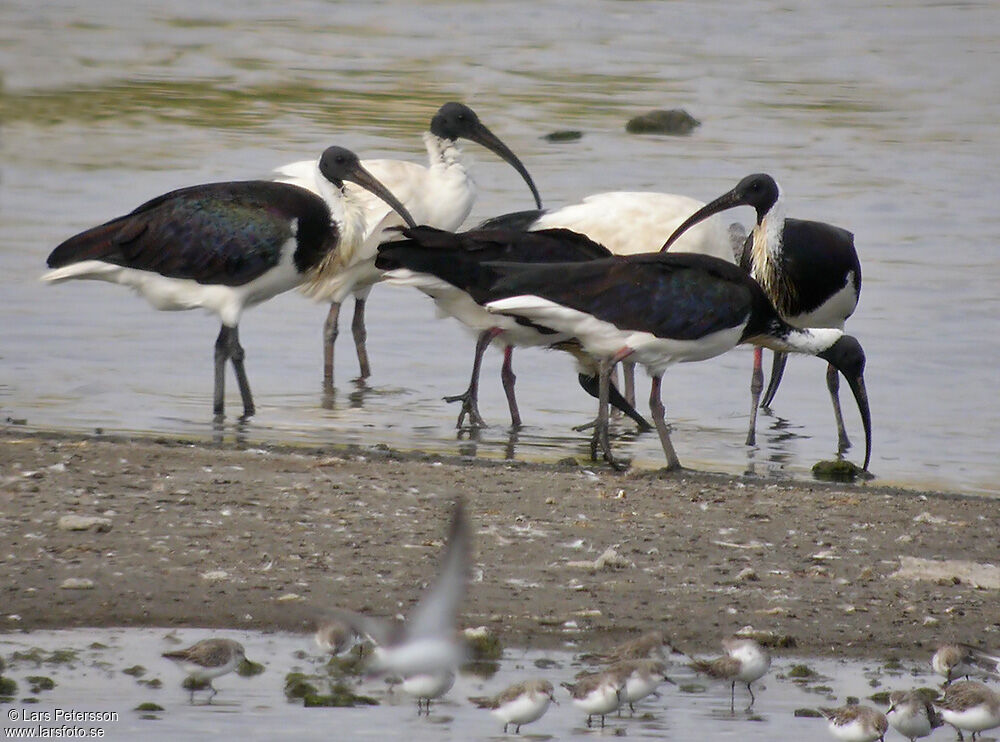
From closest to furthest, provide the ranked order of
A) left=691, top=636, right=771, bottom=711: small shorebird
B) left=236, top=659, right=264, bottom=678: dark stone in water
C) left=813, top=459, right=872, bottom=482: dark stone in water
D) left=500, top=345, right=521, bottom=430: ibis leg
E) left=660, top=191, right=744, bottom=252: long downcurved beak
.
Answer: left=691, top=636, right=771, bottom=711: small shorebird, left=236, top=659, right=264, bottom=678: dark stone in water, left=813, top=459, right=872, bottom=482: dark stone in water, left=500, top=345, right=521, bottom=430: ibis leg, left=660, top=191, right=744, bottom=252: long downcurved beak

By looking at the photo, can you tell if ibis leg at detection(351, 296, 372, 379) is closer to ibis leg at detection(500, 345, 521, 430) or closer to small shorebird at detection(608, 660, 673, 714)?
ibis leg at detection(500, 345, 521, 430)

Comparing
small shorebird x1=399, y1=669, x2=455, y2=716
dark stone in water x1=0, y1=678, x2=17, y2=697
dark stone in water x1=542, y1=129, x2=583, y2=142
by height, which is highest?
dark stone in water x1=542, y1=129, x2=583, y2=142

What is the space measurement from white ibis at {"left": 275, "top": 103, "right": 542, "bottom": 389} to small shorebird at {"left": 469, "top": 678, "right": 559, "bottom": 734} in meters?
5.94

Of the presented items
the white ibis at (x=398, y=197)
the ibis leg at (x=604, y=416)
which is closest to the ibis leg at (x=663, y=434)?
the ibis leg at (x=604, y=416)

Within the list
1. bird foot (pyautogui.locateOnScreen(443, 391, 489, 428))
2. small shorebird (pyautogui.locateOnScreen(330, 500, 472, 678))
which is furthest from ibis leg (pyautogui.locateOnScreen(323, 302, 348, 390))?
small shorebird (pyautogui.locateOnScreen(330, 500, 472, 678))

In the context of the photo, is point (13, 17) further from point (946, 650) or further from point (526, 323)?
point (946, 650)

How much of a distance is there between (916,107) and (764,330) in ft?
50.2

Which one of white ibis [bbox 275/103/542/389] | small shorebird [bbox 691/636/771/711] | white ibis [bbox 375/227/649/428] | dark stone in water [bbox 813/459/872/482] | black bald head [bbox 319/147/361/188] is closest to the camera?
small shorebird [bbox 691/636/771/711]

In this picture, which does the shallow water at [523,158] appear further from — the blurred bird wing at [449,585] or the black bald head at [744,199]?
the blurred bird wing at [449,585]

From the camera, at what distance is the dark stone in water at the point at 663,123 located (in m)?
21.9

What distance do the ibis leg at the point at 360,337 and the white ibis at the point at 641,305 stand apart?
257 cm

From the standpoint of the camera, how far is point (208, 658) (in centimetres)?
638

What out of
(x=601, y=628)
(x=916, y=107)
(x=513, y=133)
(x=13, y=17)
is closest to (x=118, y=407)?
(x=601, y=628)

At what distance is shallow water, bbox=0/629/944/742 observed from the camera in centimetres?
633
